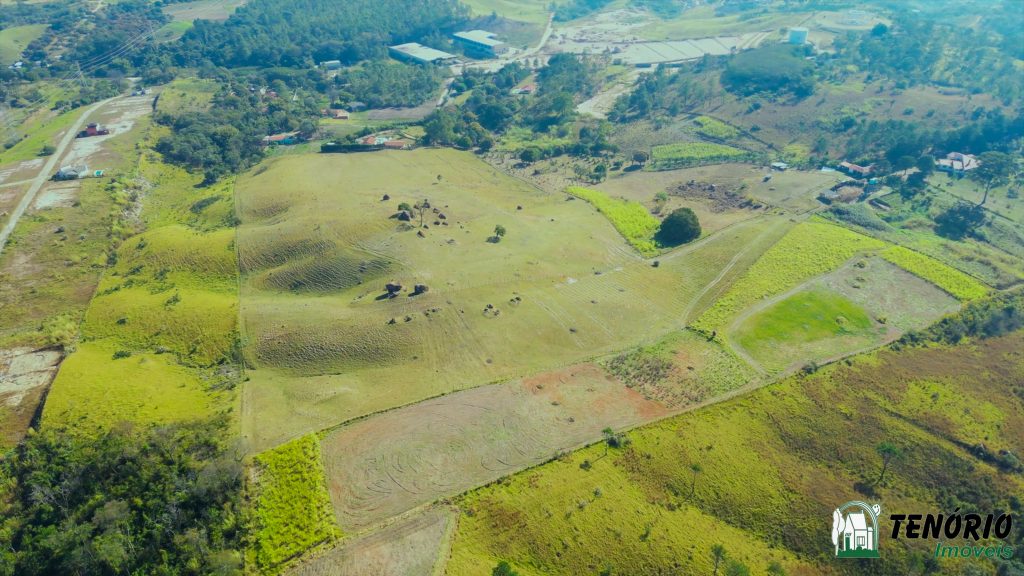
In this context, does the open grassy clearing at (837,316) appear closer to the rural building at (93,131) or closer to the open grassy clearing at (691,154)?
the open grassy clearing at (691,154)

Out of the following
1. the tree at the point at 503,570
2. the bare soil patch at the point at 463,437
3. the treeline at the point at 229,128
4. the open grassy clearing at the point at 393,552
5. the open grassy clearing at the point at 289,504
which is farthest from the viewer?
the treeline at the point at 229,128

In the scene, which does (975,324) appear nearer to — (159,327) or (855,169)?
(855,169)

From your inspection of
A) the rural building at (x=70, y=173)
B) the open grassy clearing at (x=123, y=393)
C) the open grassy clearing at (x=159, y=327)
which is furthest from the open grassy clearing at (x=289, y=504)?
the rural building at (x=70, y=173)

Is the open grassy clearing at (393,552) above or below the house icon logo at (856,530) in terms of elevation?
above

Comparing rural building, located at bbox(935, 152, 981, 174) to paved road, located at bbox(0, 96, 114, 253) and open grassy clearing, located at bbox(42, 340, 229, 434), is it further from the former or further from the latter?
paved road, located at bbox(0, 96, 114, 253)

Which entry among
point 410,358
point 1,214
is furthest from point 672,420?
point 1,214

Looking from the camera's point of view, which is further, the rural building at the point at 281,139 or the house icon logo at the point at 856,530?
the rural building at the point at 281,139

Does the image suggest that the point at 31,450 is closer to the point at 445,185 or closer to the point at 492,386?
the point at 492,386

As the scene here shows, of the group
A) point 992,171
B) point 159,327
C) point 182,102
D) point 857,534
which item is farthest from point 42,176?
point 992,171
